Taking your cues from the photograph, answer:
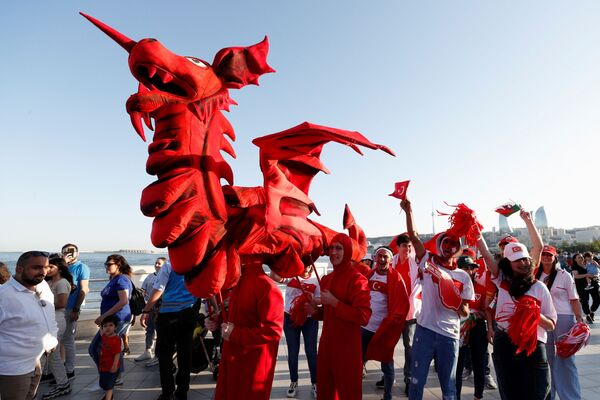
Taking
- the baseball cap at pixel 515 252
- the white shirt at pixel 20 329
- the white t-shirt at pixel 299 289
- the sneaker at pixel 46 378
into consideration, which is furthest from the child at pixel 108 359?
the baseball cap at pixel 515 252

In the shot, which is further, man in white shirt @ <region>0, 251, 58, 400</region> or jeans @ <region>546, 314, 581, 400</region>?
jeans @ <region>546, 314, 581, 400</region>

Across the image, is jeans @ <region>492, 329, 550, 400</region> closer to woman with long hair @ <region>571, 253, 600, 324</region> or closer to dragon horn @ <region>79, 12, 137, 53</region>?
dragon horn @ <region>79, 12, 137, 53</region>

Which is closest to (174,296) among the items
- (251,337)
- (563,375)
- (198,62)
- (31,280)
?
(31,280)

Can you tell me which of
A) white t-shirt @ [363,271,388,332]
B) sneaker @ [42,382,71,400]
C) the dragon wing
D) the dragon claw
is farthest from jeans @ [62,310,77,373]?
the dragon claw

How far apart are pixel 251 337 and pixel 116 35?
1855mm

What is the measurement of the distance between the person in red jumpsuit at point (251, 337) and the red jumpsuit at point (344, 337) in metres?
0.63

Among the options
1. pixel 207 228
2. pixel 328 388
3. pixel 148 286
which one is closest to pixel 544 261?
pixel 328 388

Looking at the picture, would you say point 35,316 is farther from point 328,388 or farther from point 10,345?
point 328,388

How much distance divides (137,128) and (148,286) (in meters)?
5.56

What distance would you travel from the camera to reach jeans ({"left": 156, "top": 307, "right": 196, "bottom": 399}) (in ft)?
13.2

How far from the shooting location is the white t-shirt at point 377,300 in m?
4.20

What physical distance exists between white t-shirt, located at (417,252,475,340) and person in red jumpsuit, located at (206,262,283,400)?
1.50 meters

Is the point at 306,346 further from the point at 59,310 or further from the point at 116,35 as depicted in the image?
the point at 116,35

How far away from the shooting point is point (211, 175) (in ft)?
6.35
